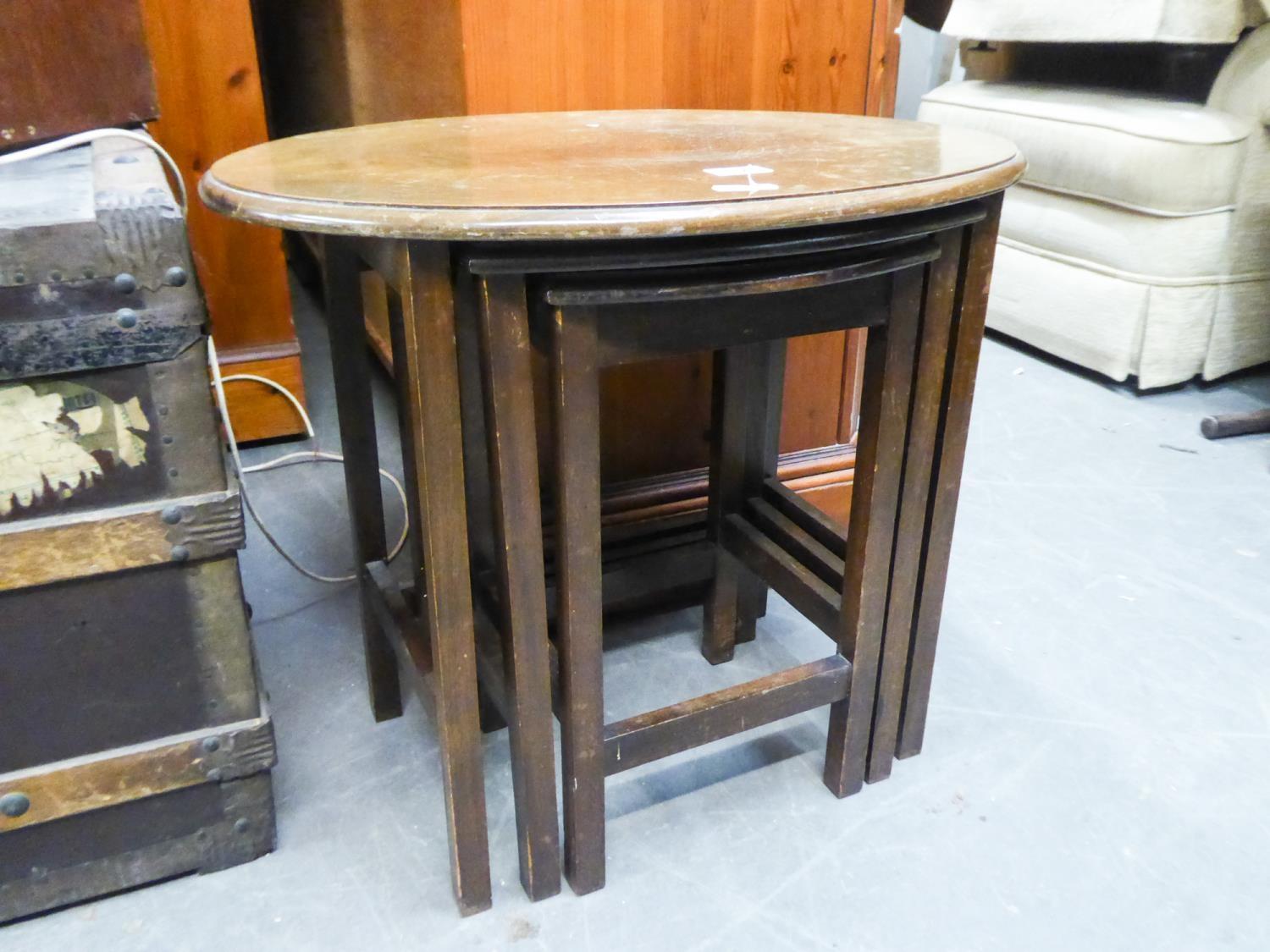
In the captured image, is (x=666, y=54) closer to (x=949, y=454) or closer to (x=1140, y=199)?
(x=949, y=454)

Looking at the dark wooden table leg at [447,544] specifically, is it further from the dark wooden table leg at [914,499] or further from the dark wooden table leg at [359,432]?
the dark wooden table leg at [914,499]

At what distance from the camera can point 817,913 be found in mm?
917

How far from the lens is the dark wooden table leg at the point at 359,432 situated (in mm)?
986

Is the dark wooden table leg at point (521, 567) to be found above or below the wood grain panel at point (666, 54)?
below

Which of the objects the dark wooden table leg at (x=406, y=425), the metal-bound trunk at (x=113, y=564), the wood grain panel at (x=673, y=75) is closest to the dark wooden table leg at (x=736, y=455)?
the wood grain panel at (x=673, y=75)

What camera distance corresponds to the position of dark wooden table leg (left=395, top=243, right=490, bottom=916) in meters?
0.72

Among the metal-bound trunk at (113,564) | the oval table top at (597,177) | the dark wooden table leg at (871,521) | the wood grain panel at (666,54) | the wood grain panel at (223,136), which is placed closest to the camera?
the oval table top at (597,177)

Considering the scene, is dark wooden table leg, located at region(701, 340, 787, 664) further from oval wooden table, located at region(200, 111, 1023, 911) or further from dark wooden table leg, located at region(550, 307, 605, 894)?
dark wooden table leg, located at region(550, 307, 605, 894)

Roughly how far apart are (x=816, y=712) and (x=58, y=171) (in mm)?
971

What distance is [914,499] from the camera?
985 mm

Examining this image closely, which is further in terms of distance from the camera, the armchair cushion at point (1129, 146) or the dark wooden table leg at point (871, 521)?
the armchair cushion at point (1129, 146)

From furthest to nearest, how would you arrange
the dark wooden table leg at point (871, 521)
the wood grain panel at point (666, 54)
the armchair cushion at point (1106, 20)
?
the armchair cushion at point (1106, 20), the wood grain panel at point (666, 54), the dark wooden table leg at point (871, 521)

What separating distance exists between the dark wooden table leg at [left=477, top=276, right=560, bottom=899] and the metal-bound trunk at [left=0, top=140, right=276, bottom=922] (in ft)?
0.81

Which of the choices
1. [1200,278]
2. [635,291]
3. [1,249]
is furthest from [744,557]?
[1200,278]
